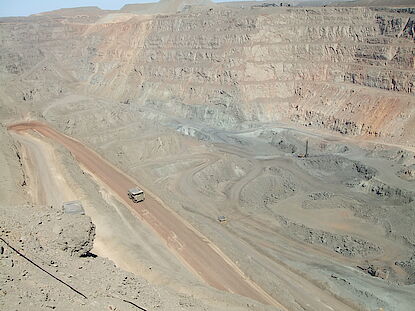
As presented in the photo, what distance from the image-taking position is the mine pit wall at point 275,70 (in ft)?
194

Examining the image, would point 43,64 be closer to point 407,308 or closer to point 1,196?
point 1,196

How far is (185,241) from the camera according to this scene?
27812 mm

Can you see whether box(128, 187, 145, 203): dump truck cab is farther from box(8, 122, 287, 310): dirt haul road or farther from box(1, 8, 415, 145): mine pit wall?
box(1, 8, 415, 145): mine pit wall

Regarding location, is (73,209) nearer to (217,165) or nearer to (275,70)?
(217,165)

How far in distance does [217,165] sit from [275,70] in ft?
93.2

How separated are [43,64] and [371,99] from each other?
71.9m

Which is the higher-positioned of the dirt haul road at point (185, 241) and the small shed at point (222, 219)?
the dirt haul road at point (185, 241)

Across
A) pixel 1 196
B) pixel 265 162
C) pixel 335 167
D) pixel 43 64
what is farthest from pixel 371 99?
pixel 43 64

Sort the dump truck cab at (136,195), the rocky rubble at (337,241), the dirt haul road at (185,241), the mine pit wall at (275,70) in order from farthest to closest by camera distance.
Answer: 1. the mine pit wall at (275,70)
2. the rocky rubble at (337,241)
3. the dump truck cab at (136,195)
4. the dirt haul road at (185,241)

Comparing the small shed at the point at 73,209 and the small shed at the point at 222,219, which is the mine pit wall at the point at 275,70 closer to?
the small shed at the point at 222,219

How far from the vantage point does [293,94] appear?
68375mm

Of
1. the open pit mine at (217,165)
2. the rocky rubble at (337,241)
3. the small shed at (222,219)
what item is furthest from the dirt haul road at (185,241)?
the rocky rubble at (337,241)

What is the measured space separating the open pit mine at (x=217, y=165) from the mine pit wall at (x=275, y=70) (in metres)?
0.25

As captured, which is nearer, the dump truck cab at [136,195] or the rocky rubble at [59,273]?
the rocky rubble at [59,273]
